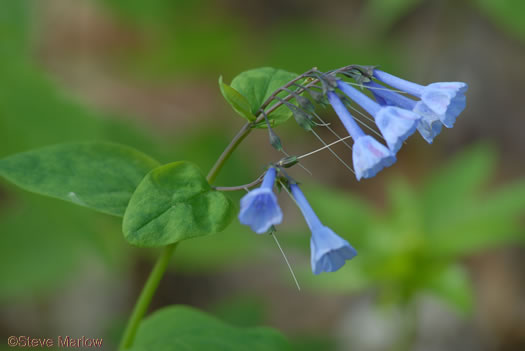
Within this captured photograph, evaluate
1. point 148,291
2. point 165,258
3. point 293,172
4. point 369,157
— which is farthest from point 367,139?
point 293,172

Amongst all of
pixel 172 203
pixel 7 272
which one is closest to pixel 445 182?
pixel 172 203

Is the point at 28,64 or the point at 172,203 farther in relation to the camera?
the point at 28,64

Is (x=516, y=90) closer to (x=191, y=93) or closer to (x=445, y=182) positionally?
(x=445, y=182)

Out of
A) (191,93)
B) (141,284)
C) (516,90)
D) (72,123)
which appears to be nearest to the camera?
(72,123)

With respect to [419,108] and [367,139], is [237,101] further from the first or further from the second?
[419,108]

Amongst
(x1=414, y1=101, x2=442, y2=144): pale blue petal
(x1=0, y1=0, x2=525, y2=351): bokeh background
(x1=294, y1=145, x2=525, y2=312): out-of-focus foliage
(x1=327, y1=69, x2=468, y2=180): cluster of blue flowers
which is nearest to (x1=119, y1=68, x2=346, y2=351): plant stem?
(x1=327, y1=69, x2=468, y2=180): cluster of blue flowers

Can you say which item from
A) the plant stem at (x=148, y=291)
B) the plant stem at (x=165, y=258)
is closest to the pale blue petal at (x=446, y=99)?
the plant stem at (x=165, y=258)

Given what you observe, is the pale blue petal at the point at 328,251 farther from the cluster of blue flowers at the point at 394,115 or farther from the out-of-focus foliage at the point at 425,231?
the out-of-focus foliage at the point at 425,231
